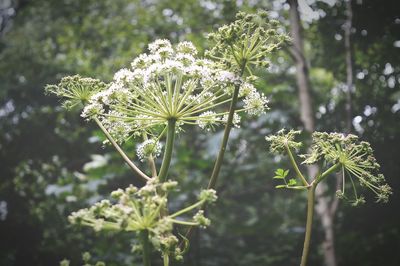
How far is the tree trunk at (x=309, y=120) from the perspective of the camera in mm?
5255

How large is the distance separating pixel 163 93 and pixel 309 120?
14.0 feet

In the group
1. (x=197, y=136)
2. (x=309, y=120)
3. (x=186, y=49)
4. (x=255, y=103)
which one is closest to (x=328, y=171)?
(x=255, y=103)

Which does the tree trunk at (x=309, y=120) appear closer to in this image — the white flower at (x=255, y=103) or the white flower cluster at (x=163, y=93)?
the white flower at (x=255, y=103)

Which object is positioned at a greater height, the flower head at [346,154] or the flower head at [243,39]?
the flower head at [243,39]

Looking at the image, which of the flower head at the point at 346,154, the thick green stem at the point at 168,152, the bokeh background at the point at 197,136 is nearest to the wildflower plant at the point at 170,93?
the thick green stem at the point at 168,152

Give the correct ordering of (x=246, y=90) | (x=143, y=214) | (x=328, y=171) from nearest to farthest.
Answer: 1. (x=143, y=214)
2. (x=328, y=171)
3. (x=246, y=90)

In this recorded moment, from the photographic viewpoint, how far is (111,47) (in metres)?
9.49

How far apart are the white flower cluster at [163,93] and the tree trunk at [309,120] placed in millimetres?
3275

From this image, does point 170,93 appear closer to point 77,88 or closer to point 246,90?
point 246,90

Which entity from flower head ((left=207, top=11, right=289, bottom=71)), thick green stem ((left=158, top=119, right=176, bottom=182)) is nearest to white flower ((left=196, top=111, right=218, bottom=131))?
thick green stem ((left=158, top=119, right=176, bottom=182))

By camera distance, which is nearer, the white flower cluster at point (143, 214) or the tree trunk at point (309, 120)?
the white flower cluster at point (143, 214)

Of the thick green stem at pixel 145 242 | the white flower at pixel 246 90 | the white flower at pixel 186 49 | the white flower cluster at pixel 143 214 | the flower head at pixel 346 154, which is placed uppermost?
the white flower at pixel 186 49

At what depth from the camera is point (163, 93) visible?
6.51ft

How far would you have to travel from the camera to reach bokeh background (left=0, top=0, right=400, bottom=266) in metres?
→ 5.46
